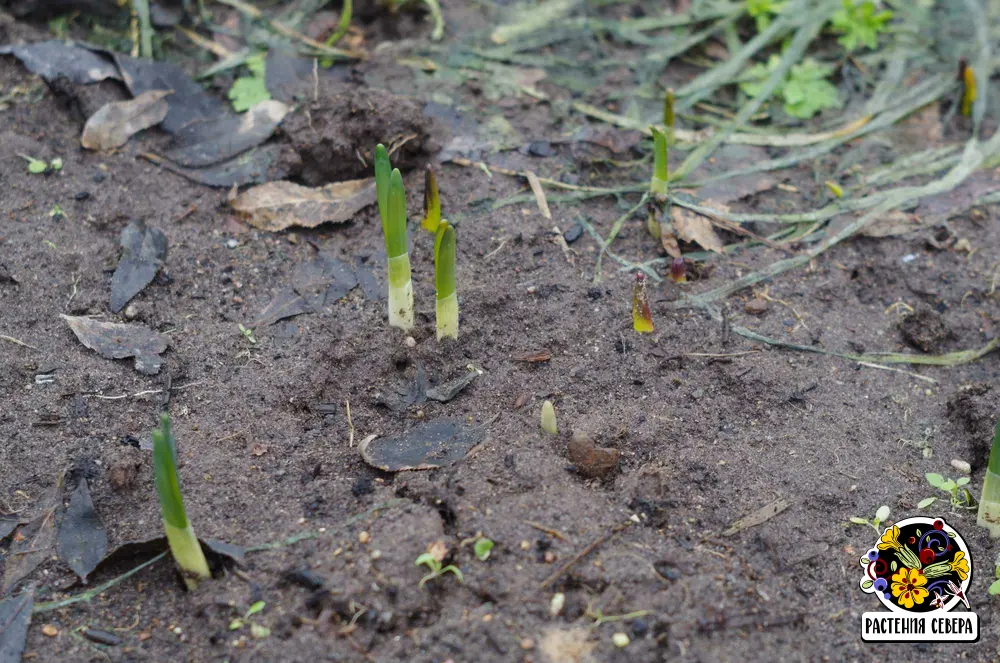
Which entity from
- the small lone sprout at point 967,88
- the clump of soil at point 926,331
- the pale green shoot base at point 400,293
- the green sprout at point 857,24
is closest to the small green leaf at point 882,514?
the clump of soil at point 926,331

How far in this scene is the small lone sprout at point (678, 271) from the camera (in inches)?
119

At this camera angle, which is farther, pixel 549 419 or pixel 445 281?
pixel 445 281

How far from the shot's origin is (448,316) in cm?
270

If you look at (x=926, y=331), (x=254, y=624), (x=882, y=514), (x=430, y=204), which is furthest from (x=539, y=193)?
(x=254, y=624)

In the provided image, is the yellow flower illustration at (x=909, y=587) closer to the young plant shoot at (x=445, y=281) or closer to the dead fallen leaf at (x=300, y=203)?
the young plant shoot at (x=445, y=281)

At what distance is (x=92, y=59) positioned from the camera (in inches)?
139

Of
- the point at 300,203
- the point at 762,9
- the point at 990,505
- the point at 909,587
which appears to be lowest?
the point at 909,587

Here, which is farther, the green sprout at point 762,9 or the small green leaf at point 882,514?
the green sprout at point 762,9

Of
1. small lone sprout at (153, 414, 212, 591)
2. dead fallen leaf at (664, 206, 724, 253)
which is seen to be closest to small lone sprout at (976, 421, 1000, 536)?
dead fallen leaf at (664, 206, 724, 253)

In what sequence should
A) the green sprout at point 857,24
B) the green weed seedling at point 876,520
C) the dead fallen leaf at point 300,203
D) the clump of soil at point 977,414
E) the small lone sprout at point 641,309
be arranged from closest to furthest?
the green weed seedling at point 876,520, the clump of soil at point 977,414, the small lone sprout at point 641,309, the dead fallen leaf at point 300,203, the green sprout at point 857,24

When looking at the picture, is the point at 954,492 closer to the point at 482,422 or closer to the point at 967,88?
the point at 482,422

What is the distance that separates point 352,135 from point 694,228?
4.05 feet

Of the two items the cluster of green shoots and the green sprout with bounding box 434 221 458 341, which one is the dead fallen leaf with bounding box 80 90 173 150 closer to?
the cluster of green shoots

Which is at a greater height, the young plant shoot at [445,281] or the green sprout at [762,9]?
the green sprout at [762,9]
